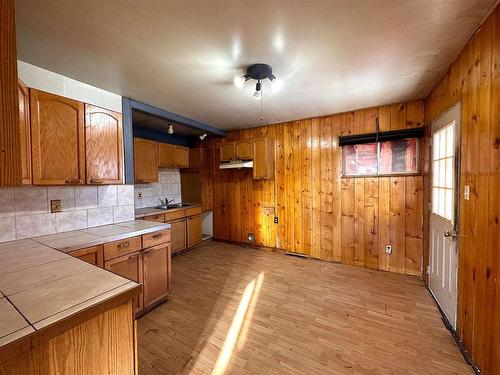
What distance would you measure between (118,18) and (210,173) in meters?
3.47

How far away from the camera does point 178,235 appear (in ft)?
12.6

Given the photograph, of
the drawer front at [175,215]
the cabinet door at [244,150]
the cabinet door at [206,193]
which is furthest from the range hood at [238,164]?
the drawer front at [175,215]

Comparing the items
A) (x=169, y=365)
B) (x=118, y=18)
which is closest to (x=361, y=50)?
(x=118, y=18)

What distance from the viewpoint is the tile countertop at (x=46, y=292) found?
27.1 inches

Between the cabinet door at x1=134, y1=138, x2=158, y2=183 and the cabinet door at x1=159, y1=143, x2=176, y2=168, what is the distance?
6.6 inches

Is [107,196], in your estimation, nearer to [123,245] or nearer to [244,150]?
[123,245]

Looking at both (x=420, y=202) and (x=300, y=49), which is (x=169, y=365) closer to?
(x=300, y=49)

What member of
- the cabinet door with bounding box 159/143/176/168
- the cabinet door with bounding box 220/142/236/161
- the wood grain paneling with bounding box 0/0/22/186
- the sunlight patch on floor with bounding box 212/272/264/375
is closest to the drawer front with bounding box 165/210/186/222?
the cabinet door with bounding box 159/143/176/168

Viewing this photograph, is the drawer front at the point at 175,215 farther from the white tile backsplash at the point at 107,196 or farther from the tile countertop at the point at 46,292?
the tile countertop at the point at 46,292

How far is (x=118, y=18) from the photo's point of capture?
1.34m

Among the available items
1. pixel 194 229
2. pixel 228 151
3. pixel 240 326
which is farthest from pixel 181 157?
pixel 240 326

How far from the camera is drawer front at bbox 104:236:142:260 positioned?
5.95 ft

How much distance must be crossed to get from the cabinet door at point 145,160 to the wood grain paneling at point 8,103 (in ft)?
9.11

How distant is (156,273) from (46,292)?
1.41 meters
